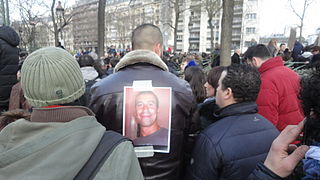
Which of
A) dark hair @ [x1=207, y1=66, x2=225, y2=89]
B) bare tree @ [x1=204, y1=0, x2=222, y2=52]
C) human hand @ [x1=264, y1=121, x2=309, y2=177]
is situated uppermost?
bare tree @ [x1=204, y1=0, x2=222, y2=52]

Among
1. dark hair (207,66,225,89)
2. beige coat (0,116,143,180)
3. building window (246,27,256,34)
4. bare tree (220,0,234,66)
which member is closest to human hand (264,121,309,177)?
beige coat (0,116,143,180)

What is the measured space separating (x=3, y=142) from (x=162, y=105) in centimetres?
105

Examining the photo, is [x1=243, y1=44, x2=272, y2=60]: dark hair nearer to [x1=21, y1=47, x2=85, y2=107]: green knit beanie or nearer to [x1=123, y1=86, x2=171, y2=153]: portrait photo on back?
[x1=123, y1=86, x2=171, y2=153]: portrait photo on back

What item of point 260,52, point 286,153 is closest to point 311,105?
point 286,153

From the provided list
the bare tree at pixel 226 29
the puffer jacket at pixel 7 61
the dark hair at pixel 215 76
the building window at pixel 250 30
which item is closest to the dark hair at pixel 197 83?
the dark hair at pixel 215 76

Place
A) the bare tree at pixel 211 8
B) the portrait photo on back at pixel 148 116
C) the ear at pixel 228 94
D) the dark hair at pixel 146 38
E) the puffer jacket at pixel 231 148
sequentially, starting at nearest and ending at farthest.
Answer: the puffer jacket at pixel 231 148 < the portrait photo on back at pixel 148 116 < the ear at pixel 228 94 < the dark hair at pixel 146 38 < the bare tree at pixel 211 8

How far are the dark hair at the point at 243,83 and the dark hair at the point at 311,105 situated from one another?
2.50 ft

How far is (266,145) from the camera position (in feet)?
5.68

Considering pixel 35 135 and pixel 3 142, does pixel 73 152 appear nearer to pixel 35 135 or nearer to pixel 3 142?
pixel 35 135

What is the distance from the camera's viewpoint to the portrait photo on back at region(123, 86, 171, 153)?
5.91ft

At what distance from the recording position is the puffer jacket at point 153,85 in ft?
5.98

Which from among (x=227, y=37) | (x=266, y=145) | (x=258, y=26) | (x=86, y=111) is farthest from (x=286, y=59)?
(x=258, y=26)

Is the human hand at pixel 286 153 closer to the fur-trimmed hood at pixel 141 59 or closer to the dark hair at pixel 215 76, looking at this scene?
the fur-trimmed hood at pixel 141 59

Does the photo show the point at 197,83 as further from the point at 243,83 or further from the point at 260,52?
the point at 243,83
